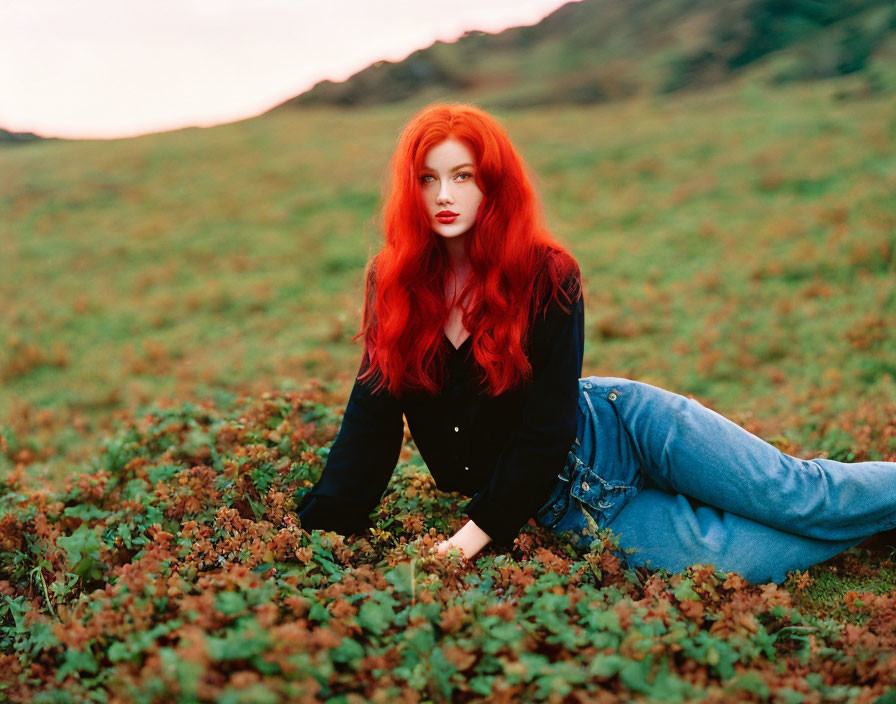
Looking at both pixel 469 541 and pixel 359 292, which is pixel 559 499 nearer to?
pixel 469 541

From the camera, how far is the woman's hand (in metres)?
2.54

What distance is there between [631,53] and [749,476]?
29.6 m

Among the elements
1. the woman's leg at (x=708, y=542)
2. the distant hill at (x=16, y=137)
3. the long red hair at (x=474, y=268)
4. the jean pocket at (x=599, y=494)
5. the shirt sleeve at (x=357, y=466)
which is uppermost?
the distant hill at (x=16, y=137)

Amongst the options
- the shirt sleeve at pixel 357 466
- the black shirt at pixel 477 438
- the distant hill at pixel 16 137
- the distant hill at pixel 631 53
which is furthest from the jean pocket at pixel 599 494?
the distant hill at pixel 16 137

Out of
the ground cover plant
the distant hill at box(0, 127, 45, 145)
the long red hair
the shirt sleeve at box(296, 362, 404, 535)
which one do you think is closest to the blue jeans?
the ground cover plant

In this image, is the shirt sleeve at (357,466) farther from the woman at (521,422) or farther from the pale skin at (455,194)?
the pale skin at (455,194)

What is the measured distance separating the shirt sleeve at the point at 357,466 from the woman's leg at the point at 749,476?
780 millimetres

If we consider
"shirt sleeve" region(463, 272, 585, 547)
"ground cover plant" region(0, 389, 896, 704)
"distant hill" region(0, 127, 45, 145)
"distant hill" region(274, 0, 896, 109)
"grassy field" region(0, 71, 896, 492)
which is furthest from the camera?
"distant hill" region(0, 127, 45, 145)

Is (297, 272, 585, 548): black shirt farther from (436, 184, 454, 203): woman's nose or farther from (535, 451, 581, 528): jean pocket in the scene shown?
(436, 184, 454, 203): woman's nose

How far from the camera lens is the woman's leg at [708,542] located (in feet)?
8.34

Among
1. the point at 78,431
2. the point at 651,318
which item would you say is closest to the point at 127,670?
the point at 78,431

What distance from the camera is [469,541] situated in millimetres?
2568

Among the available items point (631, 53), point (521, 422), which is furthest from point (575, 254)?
point (631, 53)

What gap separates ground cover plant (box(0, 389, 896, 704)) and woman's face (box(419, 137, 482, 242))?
1.14m
